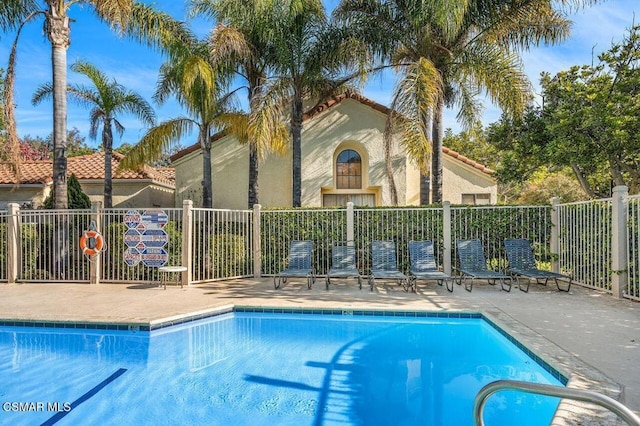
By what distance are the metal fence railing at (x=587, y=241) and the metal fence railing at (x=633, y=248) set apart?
1.42 ft

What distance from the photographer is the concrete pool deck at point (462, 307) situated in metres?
4.66

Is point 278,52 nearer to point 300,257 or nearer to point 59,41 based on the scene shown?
point 59,41

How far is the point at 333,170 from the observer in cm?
1717

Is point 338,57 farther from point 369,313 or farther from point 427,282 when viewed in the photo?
point 369,313

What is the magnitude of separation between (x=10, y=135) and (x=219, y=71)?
6.97 metres

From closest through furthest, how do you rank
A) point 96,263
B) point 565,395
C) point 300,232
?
1. point 565,395
2. point 96,263
3. point 300,232

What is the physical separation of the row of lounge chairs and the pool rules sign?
3484mm

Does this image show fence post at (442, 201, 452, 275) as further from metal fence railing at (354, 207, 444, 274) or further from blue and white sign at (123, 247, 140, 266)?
blue and white sign at (123, 247, 140, 266)

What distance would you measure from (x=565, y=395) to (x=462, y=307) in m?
6.25

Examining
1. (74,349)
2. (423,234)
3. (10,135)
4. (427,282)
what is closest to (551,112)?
(423,234)

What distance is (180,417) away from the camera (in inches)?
167

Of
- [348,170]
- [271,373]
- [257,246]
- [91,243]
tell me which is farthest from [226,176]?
[271,373]

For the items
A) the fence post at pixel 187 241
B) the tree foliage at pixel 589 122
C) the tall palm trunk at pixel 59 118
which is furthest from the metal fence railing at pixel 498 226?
the tall palm trunk at pixel 59 118

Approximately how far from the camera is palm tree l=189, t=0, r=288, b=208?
480 inches
